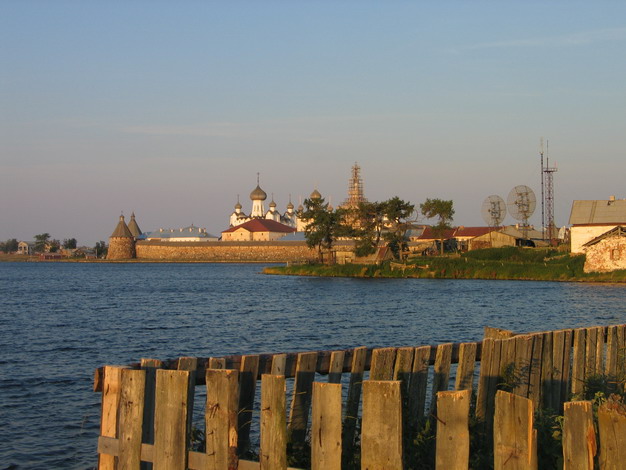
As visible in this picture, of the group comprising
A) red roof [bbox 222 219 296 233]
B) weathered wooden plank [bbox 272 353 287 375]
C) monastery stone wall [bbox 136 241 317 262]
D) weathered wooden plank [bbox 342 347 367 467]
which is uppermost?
red roof [bbox 222 219 296 233]

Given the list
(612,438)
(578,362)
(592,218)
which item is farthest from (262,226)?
(612,438)

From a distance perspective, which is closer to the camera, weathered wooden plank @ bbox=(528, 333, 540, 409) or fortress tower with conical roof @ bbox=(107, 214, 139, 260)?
weathered wooden plank @ bbox=(528, 333, 540, 409)

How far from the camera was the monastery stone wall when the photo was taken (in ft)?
528

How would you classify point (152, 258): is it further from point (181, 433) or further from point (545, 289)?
point (181, 433)

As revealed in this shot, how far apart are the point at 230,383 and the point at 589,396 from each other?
18.7ft

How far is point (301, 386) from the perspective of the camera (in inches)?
318

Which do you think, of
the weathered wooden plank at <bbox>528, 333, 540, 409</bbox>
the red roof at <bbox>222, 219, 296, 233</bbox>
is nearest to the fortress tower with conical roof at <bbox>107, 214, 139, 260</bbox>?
A: the red roof at <bbox>222, 219, 296, 233</bbox>

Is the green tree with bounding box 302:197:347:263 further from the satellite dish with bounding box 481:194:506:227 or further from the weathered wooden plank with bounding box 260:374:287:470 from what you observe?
the weathered wooden plank with bounding box 260:374:287:470

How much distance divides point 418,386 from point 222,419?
240 cm

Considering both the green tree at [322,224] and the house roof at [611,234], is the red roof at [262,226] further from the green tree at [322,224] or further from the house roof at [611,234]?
the house roof at [611,234]

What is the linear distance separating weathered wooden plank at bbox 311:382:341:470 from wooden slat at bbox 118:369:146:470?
171 centimetres

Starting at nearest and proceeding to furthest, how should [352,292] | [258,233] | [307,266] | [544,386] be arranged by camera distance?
[544,386]
[352,292]
[307,266]
[258,233]

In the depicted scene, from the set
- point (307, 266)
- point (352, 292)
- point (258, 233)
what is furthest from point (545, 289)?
point (258, 233)

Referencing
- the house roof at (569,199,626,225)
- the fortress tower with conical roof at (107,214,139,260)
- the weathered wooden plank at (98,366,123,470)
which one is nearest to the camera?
the weathered wooden plank at (98,366,123,470)
